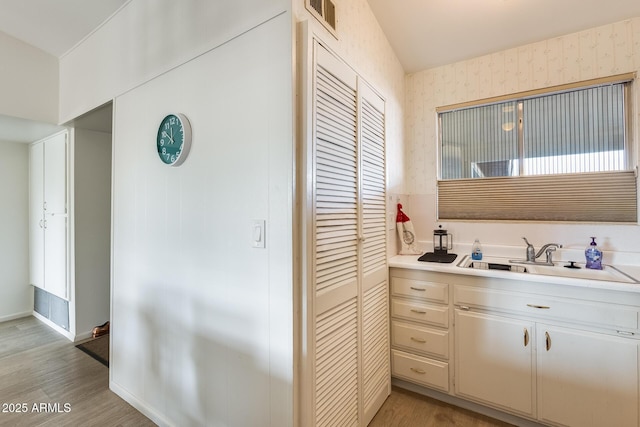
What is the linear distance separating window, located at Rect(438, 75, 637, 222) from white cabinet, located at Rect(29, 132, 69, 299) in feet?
12.5

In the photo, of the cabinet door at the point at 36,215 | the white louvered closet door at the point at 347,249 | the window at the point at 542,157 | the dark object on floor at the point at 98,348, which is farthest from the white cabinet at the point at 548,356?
the cabinet door at the point at 36,215

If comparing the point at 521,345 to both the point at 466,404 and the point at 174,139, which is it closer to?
the point at 466,404

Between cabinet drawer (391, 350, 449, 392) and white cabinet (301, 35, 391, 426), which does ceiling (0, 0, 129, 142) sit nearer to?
white cabinet (301, 35, 391, 426)

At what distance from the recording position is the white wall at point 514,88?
1.96 metres

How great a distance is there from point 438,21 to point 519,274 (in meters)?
1.84

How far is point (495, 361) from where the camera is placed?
Answer: 178cm

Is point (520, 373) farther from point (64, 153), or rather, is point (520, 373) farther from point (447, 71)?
Answer: point (64, 153)

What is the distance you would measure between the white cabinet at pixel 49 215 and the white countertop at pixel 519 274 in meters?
3.34

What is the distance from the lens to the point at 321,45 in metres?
1.32

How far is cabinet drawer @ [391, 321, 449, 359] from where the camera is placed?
6.40ft

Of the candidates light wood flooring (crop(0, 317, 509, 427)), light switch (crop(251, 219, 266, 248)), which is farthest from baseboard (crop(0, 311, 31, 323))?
light switch (crop(251, 219, 266, 248))

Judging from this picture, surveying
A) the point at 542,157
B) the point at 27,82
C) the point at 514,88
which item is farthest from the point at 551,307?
the point at 27,82

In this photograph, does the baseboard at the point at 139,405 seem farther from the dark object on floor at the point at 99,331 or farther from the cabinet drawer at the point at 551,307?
the cabinet drawer at the point at 551,307

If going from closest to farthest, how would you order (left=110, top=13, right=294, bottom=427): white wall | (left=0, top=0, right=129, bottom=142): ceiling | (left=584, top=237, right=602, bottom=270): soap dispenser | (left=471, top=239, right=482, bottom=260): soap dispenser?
(left=110, top=13, right=294, bottom=427): white wall
(left=584, top=237, right=602, bottom=270): soap dispenser
(left=0, top=0, right=129, bottom=142): ceiling
(left=471, top=239, right=482, bottom=260): soap dispenser
